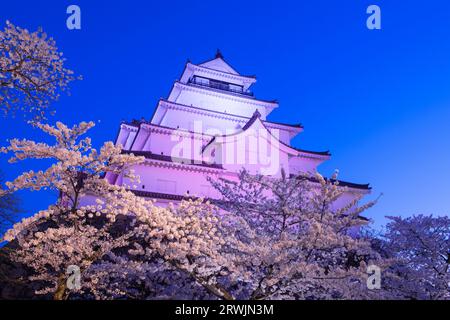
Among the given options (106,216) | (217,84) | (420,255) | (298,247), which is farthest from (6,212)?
(420,255)

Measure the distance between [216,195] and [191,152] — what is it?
3746 millimetres

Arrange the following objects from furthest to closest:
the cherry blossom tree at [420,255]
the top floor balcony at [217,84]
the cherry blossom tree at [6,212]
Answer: the top floor balcony at [217,84], the cherry blossom tree at [6,212], the cherry blossom tree at [420,255]

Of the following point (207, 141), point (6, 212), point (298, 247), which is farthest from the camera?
point (207, 141)

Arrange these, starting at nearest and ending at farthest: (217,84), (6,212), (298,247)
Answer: (298,247) → (6,212) → (217,84)

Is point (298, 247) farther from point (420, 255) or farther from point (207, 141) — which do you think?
point (207, 141)

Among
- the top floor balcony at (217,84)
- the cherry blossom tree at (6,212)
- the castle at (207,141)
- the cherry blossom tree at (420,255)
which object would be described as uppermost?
the top floor balcony at (217,84)

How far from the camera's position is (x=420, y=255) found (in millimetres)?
9109

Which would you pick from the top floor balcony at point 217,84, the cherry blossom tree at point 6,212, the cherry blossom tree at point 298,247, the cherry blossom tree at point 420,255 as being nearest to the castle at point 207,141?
the top floor balcony at point 217,84

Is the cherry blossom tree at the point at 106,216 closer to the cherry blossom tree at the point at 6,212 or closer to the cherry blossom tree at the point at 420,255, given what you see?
the cherry blossom tree at the point at 420,255

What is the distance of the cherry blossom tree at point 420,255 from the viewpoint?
323 inches

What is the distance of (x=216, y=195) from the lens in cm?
1884

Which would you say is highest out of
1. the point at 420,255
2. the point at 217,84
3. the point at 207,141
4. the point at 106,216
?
the point at 217,84
